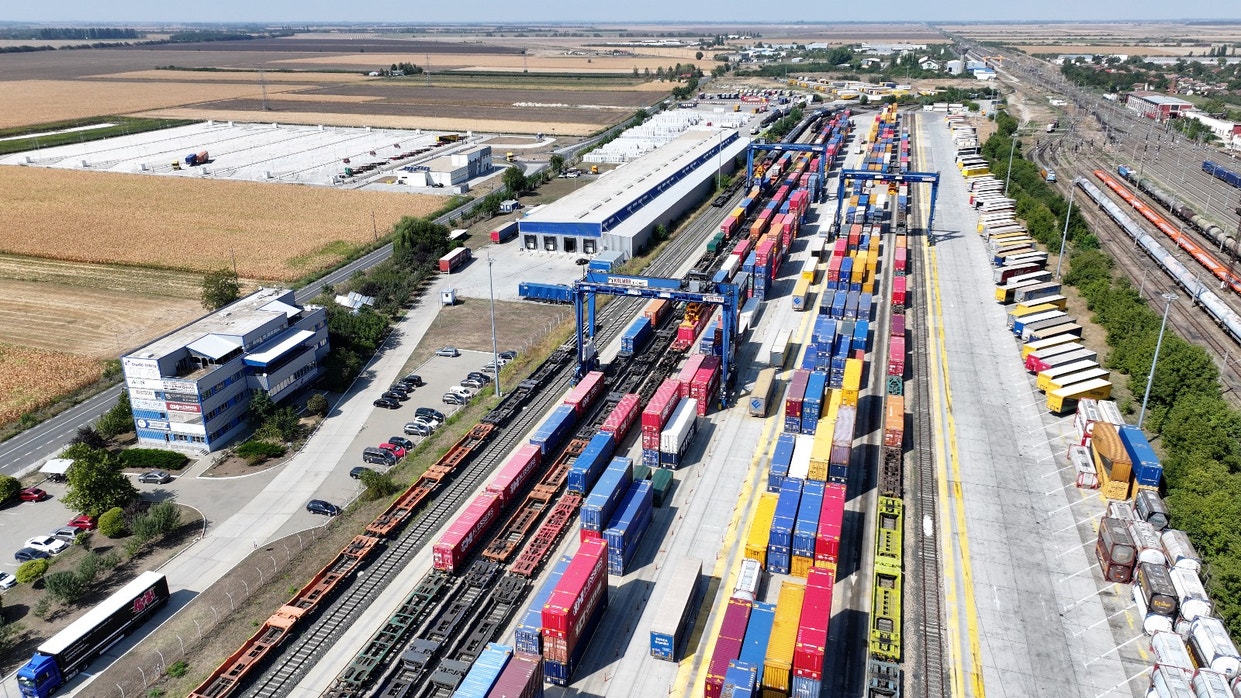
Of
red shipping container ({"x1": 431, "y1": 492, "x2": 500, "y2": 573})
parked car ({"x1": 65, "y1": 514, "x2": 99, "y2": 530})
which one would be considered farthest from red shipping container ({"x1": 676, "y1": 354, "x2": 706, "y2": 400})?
parked car ({"x1": 65, "y1": 514, "x2": 99, "y2": 530})

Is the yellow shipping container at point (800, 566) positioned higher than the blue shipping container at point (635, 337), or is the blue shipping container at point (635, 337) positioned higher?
the blue shipping container at point (635, 337)

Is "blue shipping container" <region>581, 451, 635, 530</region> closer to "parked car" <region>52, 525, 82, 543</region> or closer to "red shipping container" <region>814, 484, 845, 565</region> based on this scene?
"red shipping container" <region>814, 484, 845, 565</region>

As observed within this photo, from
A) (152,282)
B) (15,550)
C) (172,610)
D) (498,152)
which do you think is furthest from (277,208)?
(172,610)

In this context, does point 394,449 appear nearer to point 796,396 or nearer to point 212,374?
point 212,374

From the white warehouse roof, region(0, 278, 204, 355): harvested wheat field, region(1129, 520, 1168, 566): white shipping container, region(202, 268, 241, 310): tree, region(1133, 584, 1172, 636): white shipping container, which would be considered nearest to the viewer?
region(1133, 584, 1172, 636): white shipping container

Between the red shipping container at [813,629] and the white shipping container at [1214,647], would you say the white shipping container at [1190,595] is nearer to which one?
the white shipping container at [1214,647]

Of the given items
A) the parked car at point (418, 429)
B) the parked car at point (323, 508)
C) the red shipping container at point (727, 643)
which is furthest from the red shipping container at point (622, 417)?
the red shipping container at point (727, 643)

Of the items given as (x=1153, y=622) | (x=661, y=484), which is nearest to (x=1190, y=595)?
(x=1153, y=622)
